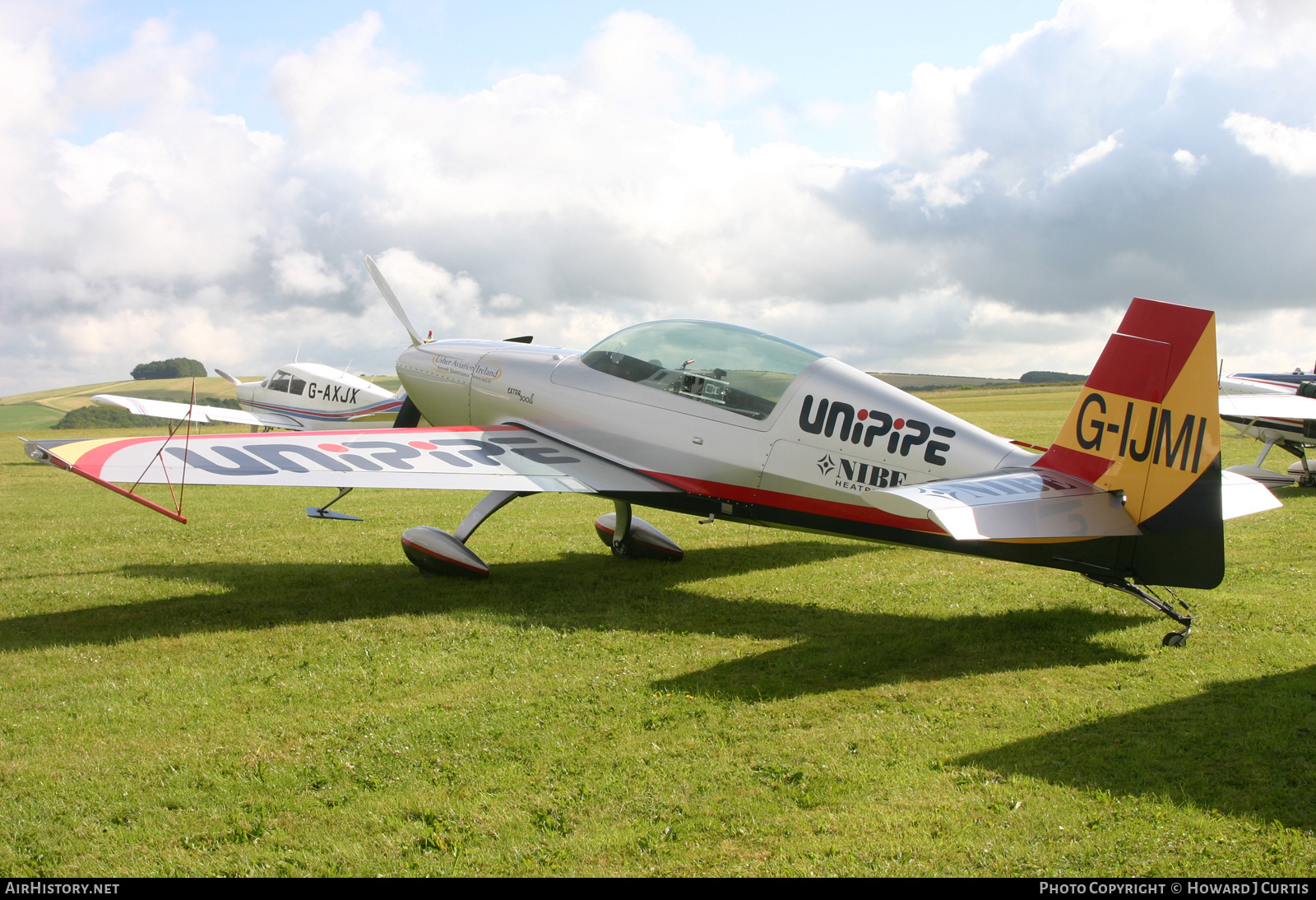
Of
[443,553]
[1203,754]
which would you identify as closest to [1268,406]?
[1203,754]

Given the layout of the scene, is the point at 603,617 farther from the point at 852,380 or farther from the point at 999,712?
the point at 999,712

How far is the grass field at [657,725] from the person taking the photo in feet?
10.5

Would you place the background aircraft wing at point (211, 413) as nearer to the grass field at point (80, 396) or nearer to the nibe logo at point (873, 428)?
the nibe logo at point (873, 428)

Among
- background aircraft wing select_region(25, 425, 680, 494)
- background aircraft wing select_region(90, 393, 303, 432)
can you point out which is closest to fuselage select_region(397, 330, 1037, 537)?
background aircraft wing select_region(25, 425, 680, 494)

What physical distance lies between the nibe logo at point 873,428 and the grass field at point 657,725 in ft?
4.25

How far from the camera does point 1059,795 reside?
347 cm

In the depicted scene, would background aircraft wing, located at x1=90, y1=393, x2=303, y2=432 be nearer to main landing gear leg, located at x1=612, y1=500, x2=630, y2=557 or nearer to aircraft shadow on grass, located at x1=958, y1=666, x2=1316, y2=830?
main landing gear leg, located at x1=612, y1=500, x2=630, y2=557

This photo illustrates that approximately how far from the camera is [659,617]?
6.57m

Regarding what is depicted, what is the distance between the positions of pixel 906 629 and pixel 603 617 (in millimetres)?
2255

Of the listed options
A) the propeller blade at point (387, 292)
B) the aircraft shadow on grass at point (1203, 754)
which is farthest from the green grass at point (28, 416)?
the aircraft shadow on grass at point (1203, 754)

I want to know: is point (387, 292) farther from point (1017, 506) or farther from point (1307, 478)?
point (1307, 478)

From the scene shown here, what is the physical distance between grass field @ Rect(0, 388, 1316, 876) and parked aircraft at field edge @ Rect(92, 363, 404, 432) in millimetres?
13535

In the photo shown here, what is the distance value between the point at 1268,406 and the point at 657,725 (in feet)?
44.9

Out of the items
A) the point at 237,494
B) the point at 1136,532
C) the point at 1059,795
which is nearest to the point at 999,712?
the point at 1059,795
